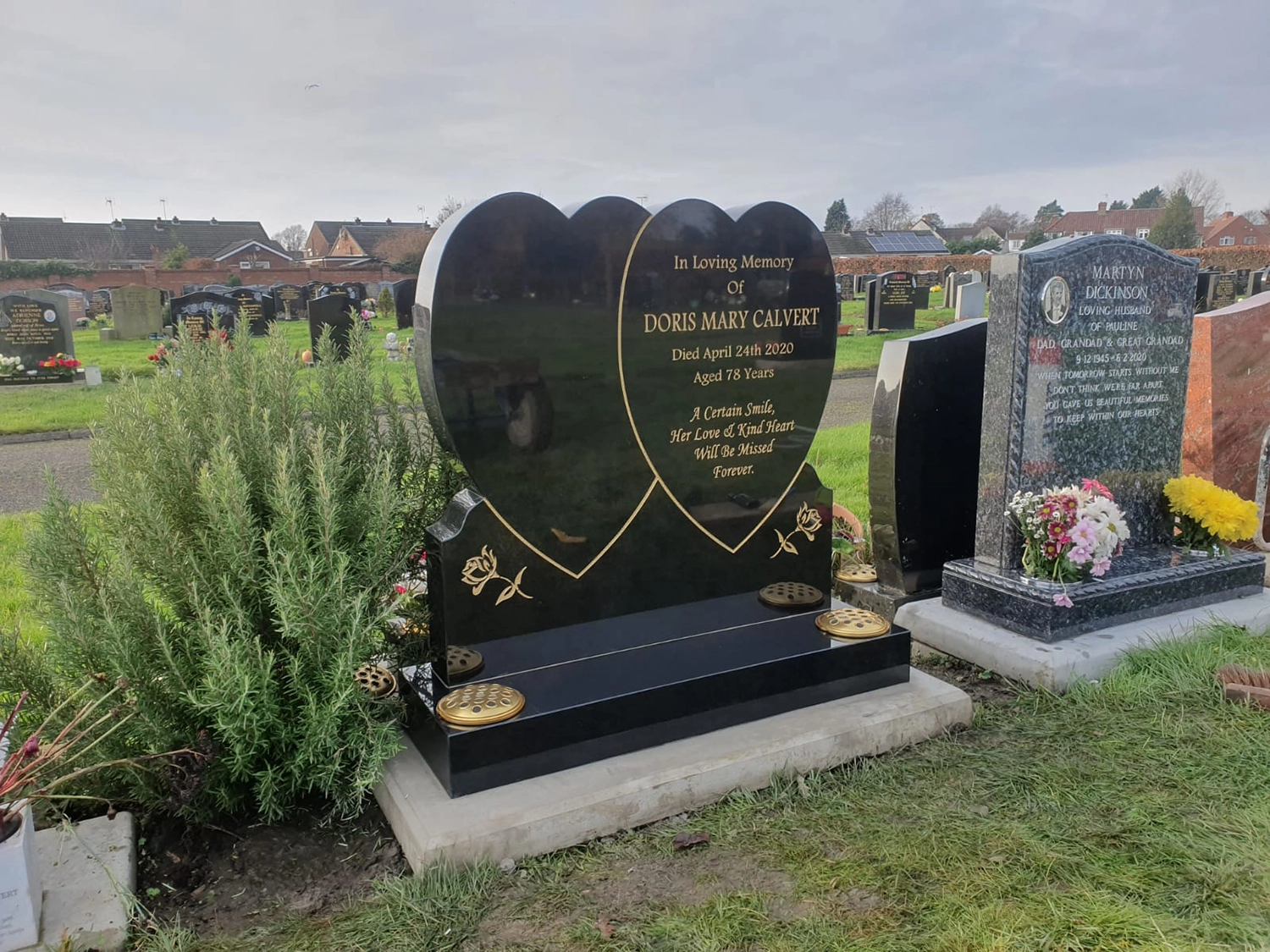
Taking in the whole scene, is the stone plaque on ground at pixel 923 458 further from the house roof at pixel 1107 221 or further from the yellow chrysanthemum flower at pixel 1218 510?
the house roof at pixel 1107 221

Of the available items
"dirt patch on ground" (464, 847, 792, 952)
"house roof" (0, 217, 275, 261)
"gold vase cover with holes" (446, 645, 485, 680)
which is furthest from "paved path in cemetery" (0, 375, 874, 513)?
"house roof" (0, 217, 275, 261)

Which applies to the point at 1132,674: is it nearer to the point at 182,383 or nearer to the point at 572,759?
the point at 572,759

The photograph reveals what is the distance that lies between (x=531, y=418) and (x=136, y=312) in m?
20.7

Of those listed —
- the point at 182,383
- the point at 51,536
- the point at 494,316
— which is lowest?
the point at 51,536

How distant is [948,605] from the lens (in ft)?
14.1

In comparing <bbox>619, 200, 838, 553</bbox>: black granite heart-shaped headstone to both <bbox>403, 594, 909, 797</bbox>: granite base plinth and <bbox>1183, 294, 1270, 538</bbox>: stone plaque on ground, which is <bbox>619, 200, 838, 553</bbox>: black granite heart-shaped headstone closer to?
<bbox>403, 594, 909, 797</bbox>: granite base plinth

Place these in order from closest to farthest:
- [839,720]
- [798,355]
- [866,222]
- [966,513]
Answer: [839,720] → [798,355] → [966,513] → [866,222]

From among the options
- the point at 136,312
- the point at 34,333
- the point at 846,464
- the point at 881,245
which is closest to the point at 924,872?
the point at 846,464

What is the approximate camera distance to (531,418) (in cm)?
306

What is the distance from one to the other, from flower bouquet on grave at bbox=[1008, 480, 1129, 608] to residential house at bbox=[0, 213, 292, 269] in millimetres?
57516

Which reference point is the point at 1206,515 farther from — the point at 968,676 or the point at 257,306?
the point at 257,306

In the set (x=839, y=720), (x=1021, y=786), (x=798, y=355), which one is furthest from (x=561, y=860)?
(x=798, y=355)

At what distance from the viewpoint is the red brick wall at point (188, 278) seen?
129 feet

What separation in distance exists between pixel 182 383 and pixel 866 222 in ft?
273
